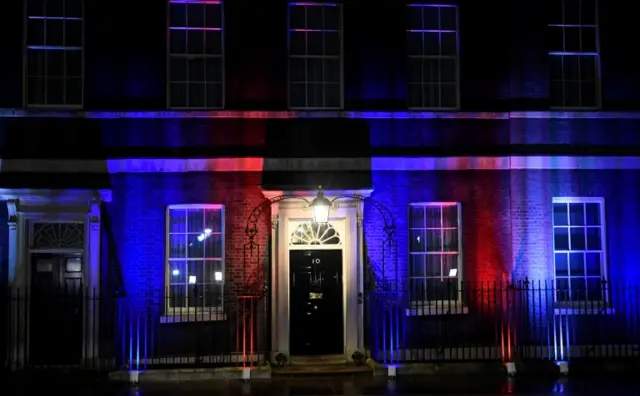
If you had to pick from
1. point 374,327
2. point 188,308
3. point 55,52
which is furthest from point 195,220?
point 55,52

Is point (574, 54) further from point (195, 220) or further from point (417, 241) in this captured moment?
point (195, 220)

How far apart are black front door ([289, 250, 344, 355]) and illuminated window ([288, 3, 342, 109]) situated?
3308 millimetres

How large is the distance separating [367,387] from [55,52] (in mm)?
9403

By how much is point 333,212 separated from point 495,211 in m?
3.54

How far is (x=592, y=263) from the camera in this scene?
1550 cm

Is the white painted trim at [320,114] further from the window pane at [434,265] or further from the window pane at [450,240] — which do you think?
the window pane at [434,265]

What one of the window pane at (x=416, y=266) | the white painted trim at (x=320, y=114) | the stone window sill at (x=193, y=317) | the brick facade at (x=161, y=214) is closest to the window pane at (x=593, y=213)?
the white painted trim at (x=320, y=114)

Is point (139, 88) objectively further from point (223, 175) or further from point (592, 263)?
point (592, 263)

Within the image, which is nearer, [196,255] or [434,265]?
[196,255]

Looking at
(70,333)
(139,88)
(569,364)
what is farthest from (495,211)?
(70,333)

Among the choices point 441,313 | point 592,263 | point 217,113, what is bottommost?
point 441,313

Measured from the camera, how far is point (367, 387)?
12914mm

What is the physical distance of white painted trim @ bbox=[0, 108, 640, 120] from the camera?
14570 mm

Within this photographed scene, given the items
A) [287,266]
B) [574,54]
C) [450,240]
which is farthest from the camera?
[574,54]
